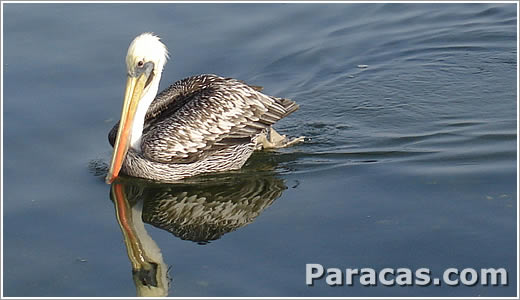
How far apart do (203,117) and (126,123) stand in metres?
0.67

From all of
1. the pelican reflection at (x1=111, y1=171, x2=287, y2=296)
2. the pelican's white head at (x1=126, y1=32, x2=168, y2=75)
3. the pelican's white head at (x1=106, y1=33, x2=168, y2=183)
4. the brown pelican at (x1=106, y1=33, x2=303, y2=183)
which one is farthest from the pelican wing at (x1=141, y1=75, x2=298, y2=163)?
the pelican's white head at (x1=126, y1=32, x2=168, y2=75)

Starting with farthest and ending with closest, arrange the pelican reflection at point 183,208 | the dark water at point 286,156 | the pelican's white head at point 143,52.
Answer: the pelican's white head at point 143,52 → the pelican reflection at point 183,208 → the dark water at point 286,156

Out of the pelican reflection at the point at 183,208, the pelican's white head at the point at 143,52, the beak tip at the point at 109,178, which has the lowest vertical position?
the pelican reflection at the point at 183,208

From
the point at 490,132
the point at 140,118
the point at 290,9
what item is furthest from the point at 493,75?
the point at 140,118

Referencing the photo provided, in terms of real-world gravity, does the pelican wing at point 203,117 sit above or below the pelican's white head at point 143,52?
below

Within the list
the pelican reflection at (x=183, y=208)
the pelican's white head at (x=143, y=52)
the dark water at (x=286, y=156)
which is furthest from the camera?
the pelican's white head at (x=143, y=52)

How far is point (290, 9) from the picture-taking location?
1217 centimetres

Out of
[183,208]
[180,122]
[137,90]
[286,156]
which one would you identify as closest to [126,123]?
[137,90]

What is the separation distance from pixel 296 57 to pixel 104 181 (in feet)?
10.9

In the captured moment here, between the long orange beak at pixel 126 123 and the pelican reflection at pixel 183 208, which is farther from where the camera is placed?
the long orange beak at pixel 126 123

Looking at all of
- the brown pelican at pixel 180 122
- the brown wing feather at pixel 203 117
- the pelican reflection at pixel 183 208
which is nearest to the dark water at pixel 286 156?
the pelican reflection at pixel 183 208

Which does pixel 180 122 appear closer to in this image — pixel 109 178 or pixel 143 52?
pixel 143 52

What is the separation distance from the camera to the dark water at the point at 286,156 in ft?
23.0

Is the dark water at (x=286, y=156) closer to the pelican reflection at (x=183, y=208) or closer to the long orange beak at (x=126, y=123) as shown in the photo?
the pelican reflection at (x=183, y=208)
